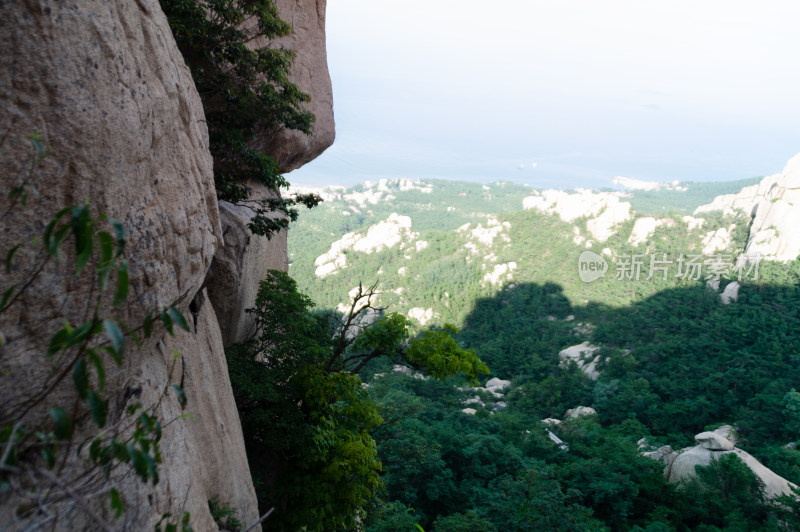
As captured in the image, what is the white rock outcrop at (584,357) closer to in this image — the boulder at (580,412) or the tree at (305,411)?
the boulder at (580,412)

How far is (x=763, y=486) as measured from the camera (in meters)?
12.7

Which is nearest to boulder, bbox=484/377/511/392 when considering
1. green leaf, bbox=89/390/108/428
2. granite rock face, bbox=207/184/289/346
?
granite rock face, bbox=207/184/289/346

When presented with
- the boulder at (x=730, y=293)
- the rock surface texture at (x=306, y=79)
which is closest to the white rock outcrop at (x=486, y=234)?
the boulder at (x=730, y=293)

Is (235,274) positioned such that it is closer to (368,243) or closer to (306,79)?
(306,79)

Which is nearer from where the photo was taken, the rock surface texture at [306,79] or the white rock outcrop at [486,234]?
the rock surface texture at [306,79]

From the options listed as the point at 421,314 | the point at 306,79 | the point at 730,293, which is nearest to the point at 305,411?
the point at 306,79

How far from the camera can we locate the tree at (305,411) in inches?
217

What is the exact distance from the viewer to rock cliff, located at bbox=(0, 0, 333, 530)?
183cm

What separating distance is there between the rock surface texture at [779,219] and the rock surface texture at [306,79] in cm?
3202

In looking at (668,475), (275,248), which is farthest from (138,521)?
(668,475)

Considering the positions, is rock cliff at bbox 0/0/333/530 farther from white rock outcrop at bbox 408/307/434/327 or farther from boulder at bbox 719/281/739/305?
white rock outcrop at bbox 408/307/434/327

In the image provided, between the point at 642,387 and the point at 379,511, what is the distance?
19.8 metres

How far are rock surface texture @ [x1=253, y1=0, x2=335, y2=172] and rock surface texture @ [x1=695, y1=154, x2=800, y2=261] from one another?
105 ft

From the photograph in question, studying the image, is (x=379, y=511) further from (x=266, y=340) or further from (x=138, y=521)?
(x=138, y=521)
